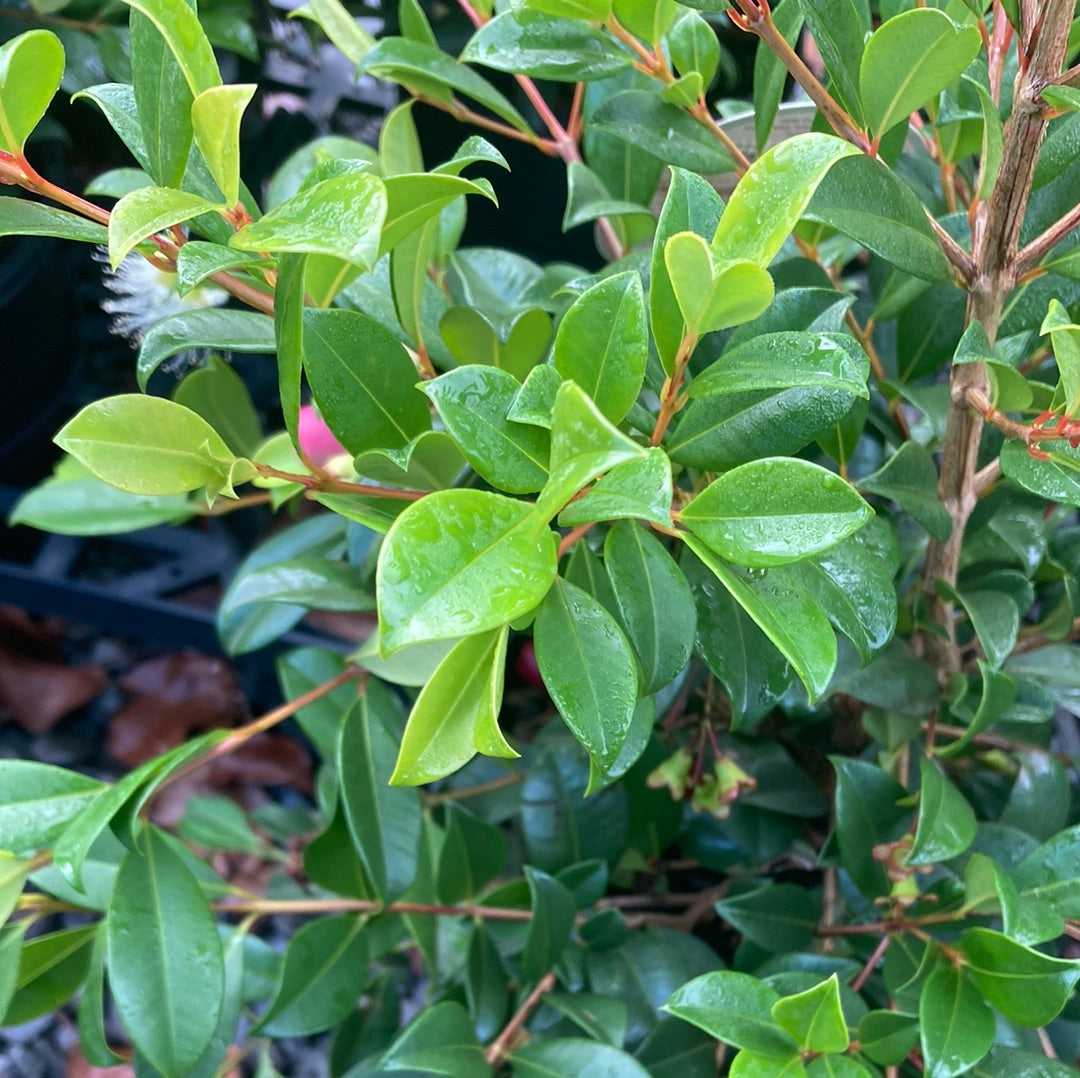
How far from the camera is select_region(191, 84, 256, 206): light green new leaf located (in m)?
0.29

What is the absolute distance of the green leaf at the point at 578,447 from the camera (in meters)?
0.25

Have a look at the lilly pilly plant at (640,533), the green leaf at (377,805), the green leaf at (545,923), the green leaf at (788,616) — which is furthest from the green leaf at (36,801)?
the green leaf at (788,616)

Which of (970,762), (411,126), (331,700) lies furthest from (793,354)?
(331,700)

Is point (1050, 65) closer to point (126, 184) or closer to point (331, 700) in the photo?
point (126, 184)

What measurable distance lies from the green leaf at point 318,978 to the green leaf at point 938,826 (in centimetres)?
33

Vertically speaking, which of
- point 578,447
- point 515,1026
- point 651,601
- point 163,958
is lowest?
point 515,1026

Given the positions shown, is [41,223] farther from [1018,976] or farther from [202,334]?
[1018,976]

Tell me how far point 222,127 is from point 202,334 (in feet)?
0.31

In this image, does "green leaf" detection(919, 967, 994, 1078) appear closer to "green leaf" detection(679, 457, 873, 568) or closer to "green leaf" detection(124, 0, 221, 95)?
"green leaf" detection(679, 457, 873, 568)

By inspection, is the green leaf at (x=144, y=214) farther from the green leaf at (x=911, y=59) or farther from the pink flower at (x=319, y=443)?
the pink flower at (x=319, y=443)

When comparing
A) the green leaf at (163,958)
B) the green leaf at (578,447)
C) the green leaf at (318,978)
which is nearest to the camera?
the green leaf at (578,447)

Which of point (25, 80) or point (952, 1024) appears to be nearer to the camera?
point (25, 80)

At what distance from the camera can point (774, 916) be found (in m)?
0.57

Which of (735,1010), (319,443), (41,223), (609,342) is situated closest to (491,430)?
(609,342)
